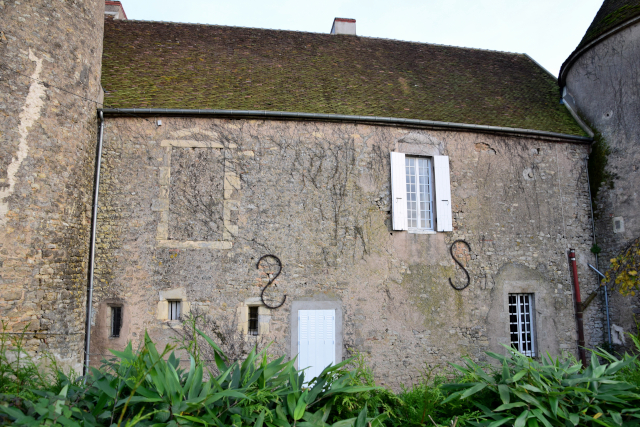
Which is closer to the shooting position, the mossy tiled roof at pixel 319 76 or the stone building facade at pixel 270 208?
the stone building facade at pixel 270 208

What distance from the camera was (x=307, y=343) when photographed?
7.48 meters

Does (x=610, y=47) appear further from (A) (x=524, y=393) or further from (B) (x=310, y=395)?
(B) (x=310, y=395)

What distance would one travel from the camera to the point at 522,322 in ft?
27.8

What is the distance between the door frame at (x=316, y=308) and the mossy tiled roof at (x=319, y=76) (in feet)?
11.6

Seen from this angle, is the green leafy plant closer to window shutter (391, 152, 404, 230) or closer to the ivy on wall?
window shutter (391, 152, 404, 230)

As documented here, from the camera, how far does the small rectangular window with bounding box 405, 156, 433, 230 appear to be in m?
Result: 8.40

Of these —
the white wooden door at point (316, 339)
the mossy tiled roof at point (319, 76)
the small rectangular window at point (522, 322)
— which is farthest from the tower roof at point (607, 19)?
the white wooden door at point (316, 339)

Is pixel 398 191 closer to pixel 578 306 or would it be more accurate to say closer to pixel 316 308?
pixel 316 308

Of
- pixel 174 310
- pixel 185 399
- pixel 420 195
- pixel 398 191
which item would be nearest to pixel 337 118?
pixel 398 191

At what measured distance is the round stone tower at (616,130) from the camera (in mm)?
8406

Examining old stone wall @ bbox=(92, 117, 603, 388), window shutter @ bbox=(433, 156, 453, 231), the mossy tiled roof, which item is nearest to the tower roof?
the mossy tiled roof

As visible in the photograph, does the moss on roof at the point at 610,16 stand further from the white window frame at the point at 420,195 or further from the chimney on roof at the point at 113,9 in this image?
the chimney on roof at the point at 113,9

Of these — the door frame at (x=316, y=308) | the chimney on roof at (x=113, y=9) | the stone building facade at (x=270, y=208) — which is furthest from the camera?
the chimney on roof at (x=113, y=9)

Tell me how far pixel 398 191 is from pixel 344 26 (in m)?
6.21
